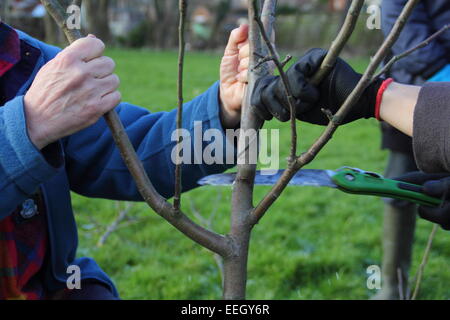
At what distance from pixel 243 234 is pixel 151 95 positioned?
7371mm

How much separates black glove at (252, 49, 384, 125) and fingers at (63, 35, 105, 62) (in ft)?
1.19

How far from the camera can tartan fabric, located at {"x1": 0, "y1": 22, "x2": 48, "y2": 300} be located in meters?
1.52

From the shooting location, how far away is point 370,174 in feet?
4.76

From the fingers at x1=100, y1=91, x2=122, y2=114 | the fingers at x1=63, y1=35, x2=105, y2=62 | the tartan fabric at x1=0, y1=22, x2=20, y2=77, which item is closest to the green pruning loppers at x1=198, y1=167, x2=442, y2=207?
the fingers at x1=100, y1=91, x2=122, y2=114

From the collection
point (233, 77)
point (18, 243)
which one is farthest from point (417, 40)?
point (18, 243)

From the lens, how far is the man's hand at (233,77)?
58.3 inches

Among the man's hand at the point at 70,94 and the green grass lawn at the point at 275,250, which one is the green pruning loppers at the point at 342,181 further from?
the green grass lawn at the point at 275,250

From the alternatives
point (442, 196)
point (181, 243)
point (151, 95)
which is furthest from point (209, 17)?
point (442, 196)

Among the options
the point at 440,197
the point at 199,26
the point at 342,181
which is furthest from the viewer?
the point at 199,26

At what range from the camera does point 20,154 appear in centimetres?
128

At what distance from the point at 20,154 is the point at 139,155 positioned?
0.48m

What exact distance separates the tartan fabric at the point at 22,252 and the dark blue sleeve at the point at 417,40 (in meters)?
1.75

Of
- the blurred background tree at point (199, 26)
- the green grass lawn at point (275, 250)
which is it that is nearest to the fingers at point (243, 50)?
the green grass lawn at point (275, 250)

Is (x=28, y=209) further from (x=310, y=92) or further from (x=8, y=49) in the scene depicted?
(x=310, y=92)
